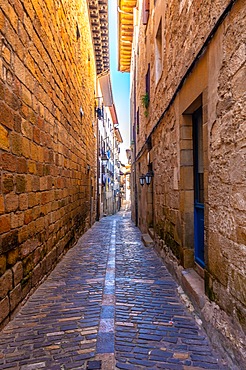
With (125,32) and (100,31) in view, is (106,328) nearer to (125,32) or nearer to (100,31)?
(100,31)

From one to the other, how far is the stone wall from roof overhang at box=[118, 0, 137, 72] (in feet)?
22.6

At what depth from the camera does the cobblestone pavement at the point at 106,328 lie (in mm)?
2135

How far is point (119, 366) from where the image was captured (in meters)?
2.05

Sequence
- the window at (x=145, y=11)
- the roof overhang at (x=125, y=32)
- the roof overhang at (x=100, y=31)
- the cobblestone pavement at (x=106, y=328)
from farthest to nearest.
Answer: the roof overhang at (x=125, y=32) → the roof overhang at (x=100, y=31) → the window at (x=145, y=11) → the cobblestone pavement at (x=106, y=328)

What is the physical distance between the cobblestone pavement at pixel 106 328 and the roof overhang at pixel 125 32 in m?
11.1

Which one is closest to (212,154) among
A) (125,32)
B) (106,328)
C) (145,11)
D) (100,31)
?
(106,328)

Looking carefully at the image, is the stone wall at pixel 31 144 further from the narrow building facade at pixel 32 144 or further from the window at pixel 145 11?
the window at pixel 145 11

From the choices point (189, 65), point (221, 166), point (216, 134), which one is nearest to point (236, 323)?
point (221, 166)

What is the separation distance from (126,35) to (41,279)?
13257mm

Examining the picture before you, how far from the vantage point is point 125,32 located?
13852 millimetres

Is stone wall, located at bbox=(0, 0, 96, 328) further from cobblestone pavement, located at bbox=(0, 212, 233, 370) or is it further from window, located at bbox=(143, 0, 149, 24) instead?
window, located at bbox=(143, 0, 149, 24)

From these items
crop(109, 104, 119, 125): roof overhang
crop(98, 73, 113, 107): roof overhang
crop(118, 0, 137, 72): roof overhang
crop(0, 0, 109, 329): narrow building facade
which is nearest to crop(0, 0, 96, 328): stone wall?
crop(0, 0, 109, 329): narrow building facade

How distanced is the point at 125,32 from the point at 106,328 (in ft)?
46.0

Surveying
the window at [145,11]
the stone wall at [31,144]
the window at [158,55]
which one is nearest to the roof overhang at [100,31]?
the window at [145,11]
